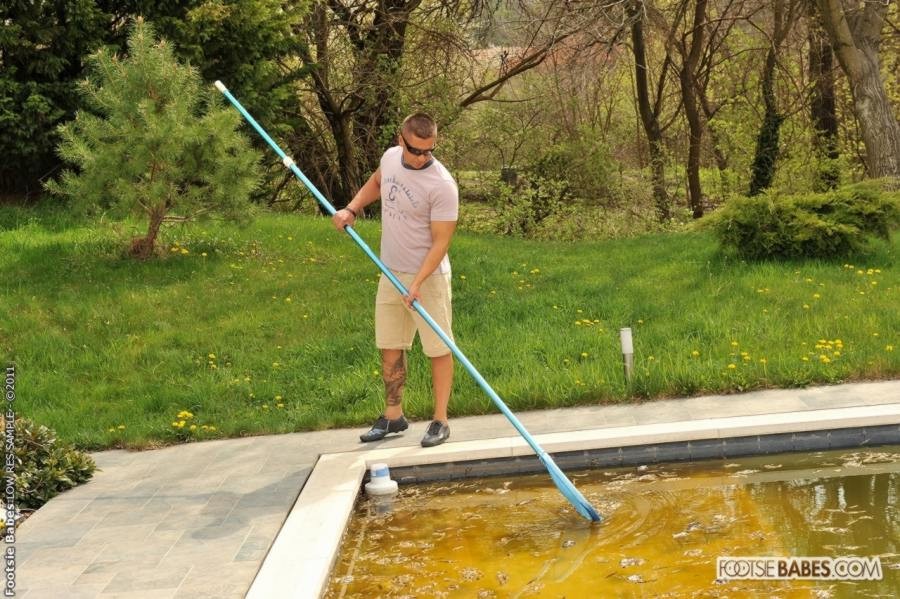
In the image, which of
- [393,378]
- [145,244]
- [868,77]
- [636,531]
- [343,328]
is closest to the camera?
[636,531]

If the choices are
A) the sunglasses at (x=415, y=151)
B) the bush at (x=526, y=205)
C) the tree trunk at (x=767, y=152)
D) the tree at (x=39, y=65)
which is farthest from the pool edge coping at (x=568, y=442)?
the bush at (x=526, y=205)

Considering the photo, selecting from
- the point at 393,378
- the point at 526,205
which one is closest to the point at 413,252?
the point at 393,378

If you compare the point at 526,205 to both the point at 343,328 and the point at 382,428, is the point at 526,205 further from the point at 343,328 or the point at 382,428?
the point at 382,428

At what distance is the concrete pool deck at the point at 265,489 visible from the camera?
3.84m

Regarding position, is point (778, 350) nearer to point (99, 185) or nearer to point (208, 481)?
point (208, 481)

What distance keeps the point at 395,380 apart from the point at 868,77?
908cm

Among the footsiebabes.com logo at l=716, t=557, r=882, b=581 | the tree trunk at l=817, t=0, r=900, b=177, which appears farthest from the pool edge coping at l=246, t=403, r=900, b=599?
the tree trunk at l=817, t=0, r=900, b=177

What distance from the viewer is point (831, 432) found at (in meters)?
5.13

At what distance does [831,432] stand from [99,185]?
6346 millimetres

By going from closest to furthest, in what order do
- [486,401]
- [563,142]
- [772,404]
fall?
1. [772,404]
2. [486,401]
3. [563,142]

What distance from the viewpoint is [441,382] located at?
5449 millimetres

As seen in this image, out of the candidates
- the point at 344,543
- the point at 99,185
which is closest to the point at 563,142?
the point at 99,185

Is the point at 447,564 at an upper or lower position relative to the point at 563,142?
lower

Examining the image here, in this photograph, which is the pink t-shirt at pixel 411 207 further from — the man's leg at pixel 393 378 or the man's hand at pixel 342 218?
the man's leg at pixel 393 378
